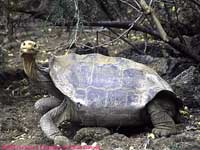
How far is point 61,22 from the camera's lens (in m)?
5.56

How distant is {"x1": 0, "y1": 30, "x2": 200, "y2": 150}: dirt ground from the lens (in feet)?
13.4

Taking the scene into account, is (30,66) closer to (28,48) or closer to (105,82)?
(28,48)

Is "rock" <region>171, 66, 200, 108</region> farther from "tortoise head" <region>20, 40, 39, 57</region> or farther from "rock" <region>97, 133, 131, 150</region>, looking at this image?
"tortoise head" <region>20, 40, 39, 57</region>

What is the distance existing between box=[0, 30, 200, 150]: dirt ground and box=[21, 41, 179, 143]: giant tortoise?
5.4 inches

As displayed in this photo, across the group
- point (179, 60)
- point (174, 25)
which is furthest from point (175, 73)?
point (174, 25)

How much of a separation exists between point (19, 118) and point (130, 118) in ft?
4.09

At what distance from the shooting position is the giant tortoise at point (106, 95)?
436 centimetres

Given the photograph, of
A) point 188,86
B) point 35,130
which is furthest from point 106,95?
point 188,86

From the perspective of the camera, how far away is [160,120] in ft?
14.4

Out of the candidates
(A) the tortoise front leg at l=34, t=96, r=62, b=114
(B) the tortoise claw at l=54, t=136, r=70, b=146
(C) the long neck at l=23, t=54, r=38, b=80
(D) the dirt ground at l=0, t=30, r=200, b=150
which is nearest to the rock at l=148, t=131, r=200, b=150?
(D) the dirt ground at l=0, t=30, r=200, b=150

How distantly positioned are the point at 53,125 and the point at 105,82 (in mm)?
566

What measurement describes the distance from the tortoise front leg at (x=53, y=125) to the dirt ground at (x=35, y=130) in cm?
10

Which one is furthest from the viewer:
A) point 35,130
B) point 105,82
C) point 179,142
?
point 35,130

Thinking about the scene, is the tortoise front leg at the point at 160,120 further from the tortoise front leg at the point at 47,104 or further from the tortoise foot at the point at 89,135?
the tortoise front leg at the point at 47,104
